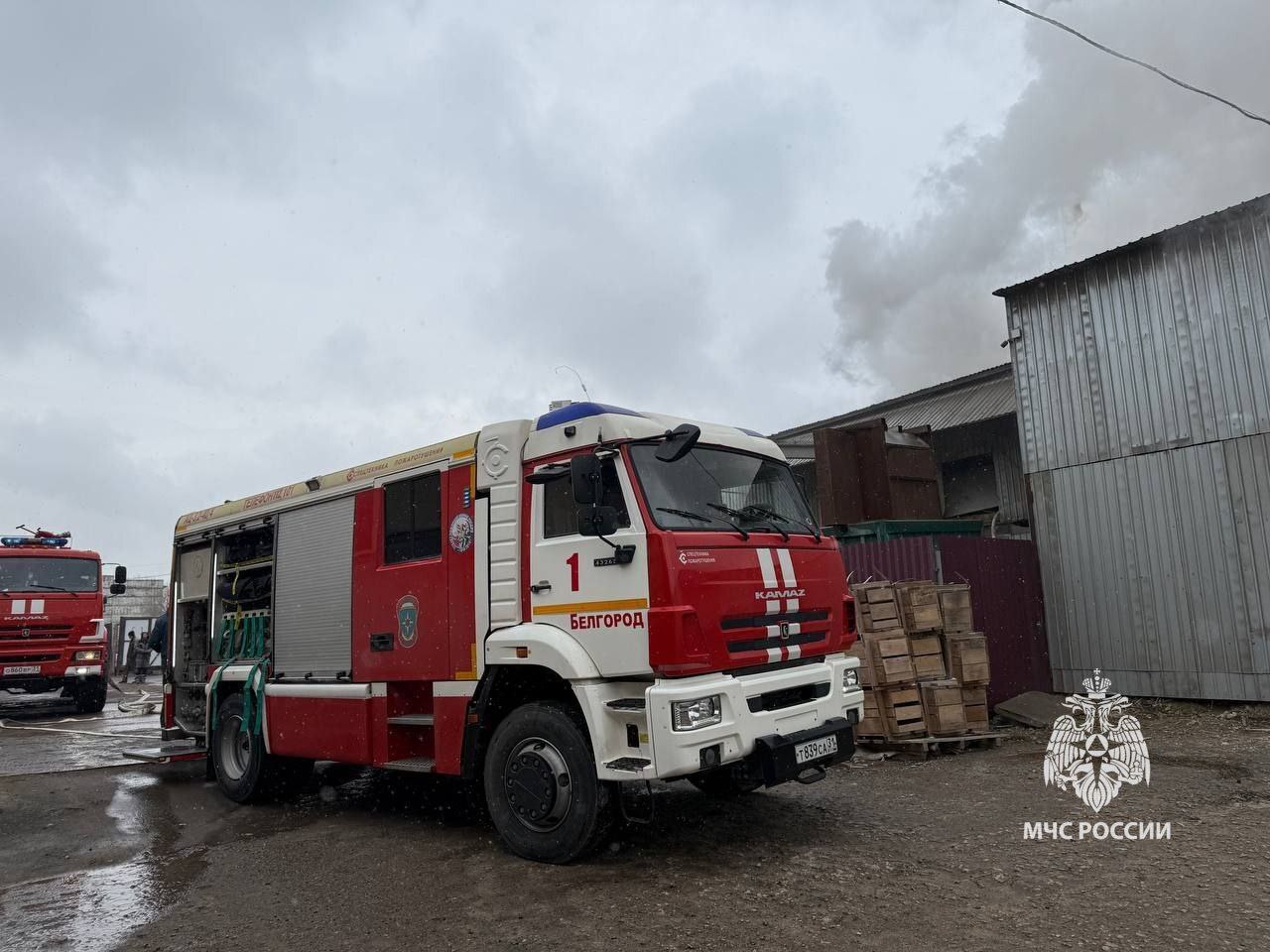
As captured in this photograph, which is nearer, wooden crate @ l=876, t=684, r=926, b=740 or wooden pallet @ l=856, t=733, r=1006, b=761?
wooden pallet @ l=856, t=733, r=1006, b=761

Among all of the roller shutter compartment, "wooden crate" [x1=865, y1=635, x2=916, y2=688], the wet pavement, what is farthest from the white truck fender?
the wet pavement

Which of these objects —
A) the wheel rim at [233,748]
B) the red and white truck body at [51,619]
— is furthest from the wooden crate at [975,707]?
the red and white truck body at [51,619]

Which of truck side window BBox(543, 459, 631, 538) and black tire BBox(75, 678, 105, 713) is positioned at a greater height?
truck side window BBox(543, 459, 631, 538)

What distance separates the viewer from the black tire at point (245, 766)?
7969mm

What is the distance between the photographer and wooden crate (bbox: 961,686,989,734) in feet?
30.1

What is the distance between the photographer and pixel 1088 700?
35.0 ft

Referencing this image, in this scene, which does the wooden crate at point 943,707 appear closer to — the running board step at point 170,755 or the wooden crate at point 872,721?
the wooden crate at point 872,721

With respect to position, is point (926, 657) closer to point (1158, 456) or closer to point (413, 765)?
point (1158, 456)

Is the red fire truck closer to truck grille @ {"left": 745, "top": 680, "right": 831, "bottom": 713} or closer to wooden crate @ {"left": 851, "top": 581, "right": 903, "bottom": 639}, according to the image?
wooden crate @ {"left": 851, "top": 581, "right": 903, "bottom": 639}

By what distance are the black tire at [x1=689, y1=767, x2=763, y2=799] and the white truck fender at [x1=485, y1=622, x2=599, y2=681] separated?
1.09m

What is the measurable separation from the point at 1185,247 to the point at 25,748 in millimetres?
16339

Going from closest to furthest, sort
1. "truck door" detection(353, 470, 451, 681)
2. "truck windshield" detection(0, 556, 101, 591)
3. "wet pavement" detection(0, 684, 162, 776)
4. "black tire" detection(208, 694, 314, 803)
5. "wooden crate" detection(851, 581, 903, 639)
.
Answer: "truck door" detection(353, 470, 451, 681) → "black tire" detection(208, 694, 314, 803) → "wooden crate" detection(851, 581, 903, 639) → "wet pavement" detection(0, 684, 162, 776) → "truck windshield" detection(0, 556, 101, 591)

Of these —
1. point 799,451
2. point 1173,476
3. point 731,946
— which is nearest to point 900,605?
point 1173,476

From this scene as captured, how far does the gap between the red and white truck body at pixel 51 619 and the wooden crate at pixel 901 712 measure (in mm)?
Answer: 14123
